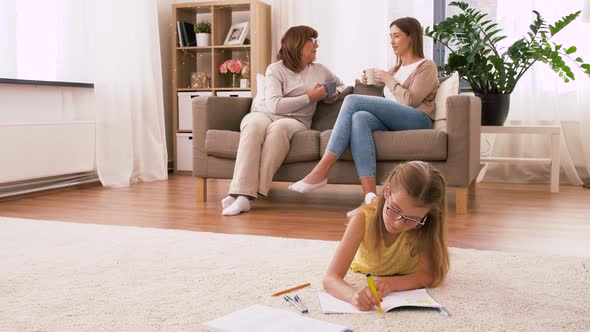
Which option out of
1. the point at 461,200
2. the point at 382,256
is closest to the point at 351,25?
the point at 461,200

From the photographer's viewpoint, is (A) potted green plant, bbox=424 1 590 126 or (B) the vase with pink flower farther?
(B) the vase with pink flower

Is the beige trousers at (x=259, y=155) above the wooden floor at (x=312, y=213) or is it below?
above

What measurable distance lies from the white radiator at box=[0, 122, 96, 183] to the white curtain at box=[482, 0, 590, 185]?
9.56 feet

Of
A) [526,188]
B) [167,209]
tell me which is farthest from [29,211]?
[526,188]

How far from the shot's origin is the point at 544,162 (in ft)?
14.2

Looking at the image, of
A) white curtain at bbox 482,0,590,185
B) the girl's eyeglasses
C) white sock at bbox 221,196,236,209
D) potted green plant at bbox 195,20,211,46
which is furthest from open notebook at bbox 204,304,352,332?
potted green plant at bbox 195,20,211,46

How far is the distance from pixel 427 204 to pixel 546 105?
3562mm

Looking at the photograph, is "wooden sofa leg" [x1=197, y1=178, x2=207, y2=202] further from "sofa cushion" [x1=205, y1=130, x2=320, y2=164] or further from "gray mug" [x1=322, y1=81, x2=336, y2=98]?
"gray mug" [x1=322, y1=81, x2=336, y2=98]

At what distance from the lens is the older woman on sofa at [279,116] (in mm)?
3248

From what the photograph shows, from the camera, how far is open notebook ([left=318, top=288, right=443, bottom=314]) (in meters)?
1.51

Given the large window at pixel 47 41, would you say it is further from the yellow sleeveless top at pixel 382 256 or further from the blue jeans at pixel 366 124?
the yellow sleeveless top at pixel 382 256

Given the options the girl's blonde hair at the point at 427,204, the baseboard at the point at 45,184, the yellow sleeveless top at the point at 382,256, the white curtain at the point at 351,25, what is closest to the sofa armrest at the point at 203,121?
the baseboard at the point at 45,184

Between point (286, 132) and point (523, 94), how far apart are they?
7.37ft

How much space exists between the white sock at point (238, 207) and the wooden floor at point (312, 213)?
0.05 meters
